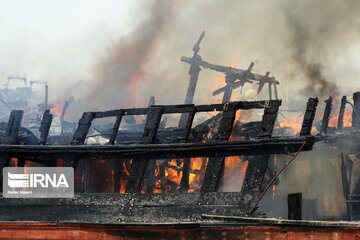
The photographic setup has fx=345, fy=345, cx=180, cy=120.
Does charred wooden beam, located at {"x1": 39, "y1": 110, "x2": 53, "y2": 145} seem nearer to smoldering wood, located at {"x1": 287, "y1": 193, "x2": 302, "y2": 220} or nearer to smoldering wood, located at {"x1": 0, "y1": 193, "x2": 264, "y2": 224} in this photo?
smoldering wood, located at {"x1": 0, "y1": 193, "x2": 264, "y2": 224}

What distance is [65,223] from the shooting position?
5.34 m

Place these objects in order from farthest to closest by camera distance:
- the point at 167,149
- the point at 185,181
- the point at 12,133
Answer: the point at 185,181, the point at 12,133, the point at 167,149

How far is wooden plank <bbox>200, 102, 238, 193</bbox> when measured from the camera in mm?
5625

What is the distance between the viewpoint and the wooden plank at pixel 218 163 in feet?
18.5

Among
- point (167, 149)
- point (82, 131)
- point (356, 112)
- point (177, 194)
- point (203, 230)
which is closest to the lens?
point (203, 230)

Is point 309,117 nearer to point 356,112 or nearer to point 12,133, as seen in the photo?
point 12,133

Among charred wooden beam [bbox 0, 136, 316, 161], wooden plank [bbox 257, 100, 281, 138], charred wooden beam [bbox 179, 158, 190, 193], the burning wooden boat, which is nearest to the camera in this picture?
the burning wooden boat

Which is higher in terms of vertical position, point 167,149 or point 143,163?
point 167,149

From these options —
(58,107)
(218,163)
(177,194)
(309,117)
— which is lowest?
(177,194)

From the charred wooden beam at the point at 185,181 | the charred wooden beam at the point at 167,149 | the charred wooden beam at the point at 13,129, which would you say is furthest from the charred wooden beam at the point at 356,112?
the charred wooden beam at the point at 13,129

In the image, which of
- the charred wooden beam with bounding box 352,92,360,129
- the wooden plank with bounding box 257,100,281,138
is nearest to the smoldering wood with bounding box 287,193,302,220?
the wooden plank with bounding box 257,100,281,138

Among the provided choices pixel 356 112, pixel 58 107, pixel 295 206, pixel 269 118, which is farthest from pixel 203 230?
pixel 58 107

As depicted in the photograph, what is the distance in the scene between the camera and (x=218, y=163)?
569 cm

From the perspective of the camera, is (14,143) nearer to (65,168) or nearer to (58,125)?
(65,168)
